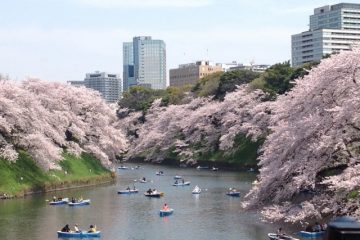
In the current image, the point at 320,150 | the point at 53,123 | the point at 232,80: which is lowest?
the point at 320,150

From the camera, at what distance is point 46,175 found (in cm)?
5194

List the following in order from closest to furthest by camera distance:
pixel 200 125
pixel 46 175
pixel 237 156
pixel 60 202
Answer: pixel 60 202
pixel 46 175
pixel 237 156
pixel 200 125

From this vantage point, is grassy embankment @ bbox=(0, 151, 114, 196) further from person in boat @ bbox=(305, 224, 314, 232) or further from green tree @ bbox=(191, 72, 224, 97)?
green tree @ bbox=(191, 72, 224, 97)

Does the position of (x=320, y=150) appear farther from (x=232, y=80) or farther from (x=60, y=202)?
(x=232, y=80)

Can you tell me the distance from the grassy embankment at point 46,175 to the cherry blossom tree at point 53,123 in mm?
1056

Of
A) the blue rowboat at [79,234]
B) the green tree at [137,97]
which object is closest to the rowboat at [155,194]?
the blue rowboat at [79,234]

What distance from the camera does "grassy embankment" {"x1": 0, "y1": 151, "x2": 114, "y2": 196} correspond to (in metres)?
46.2

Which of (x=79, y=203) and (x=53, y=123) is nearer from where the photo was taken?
(x=79, y=203)

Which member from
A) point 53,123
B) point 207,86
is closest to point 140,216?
point 53,123

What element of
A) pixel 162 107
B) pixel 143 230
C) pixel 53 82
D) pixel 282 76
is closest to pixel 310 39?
pixel 162 107

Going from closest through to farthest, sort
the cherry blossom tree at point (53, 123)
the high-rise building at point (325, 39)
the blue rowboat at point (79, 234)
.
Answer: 1. the blue rowboat at point (79, 234)
2. the cherry blossom tree at point (53, 123)
3. the high-rise building at point (325, 39)

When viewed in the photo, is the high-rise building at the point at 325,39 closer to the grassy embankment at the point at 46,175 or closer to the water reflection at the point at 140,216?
the grassy embankment at the point at 46,175

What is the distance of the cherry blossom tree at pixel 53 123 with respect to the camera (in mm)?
48625

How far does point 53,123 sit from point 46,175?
24.3 feet
